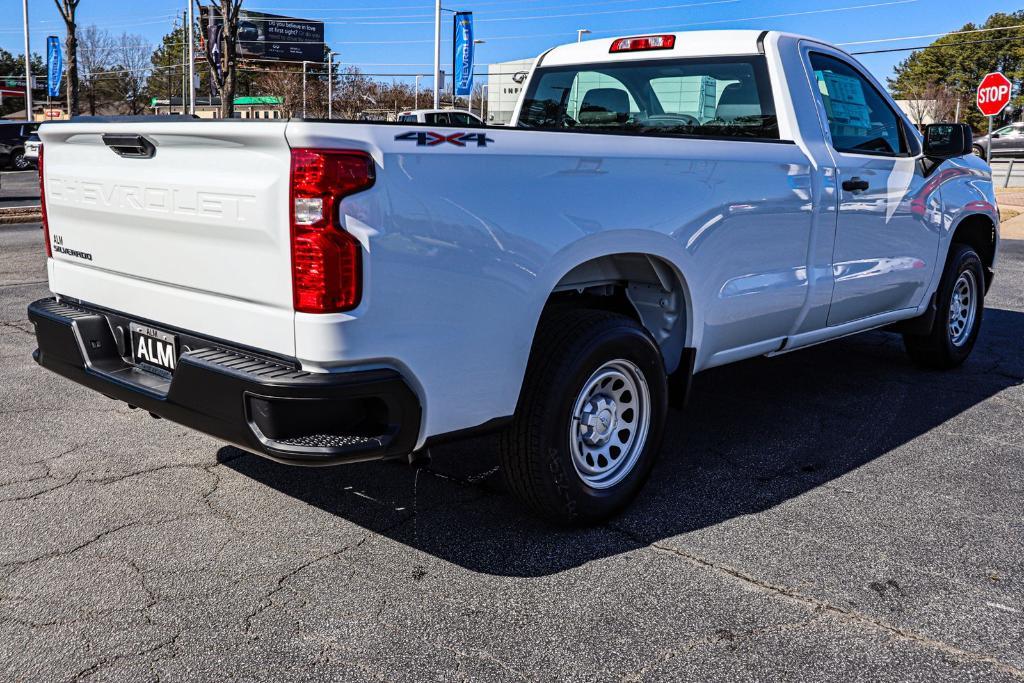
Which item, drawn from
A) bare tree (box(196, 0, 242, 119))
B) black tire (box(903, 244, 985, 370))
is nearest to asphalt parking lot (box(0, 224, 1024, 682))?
black tire (box(903, 244, 985, 370))

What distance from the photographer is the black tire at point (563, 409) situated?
133 inches

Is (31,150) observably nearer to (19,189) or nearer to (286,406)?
(19,189)

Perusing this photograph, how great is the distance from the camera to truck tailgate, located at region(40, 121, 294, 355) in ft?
9.23

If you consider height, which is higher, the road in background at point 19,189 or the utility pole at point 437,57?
the utility pole at point 437,57

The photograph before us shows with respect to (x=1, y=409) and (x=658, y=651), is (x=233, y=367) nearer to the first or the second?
(x=658, y=651)

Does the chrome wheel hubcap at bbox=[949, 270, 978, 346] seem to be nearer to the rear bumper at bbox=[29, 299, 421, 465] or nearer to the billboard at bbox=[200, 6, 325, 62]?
the rear bumper at bbox=[29, 299, 421, 465]

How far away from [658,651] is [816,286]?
244 centimetres

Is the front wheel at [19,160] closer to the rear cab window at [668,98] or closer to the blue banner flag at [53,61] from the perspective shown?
the blue banner flag at [53,61]

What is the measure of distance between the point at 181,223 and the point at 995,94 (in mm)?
21832

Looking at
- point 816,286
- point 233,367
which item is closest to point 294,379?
point 233,367

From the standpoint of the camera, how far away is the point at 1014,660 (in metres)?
2.84

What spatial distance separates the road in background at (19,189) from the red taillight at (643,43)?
15.8m

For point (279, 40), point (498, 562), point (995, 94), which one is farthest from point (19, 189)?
point (279, 40)

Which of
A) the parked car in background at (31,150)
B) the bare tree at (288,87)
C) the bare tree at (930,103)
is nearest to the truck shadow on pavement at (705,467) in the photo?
the parked car in background at (31,150)
